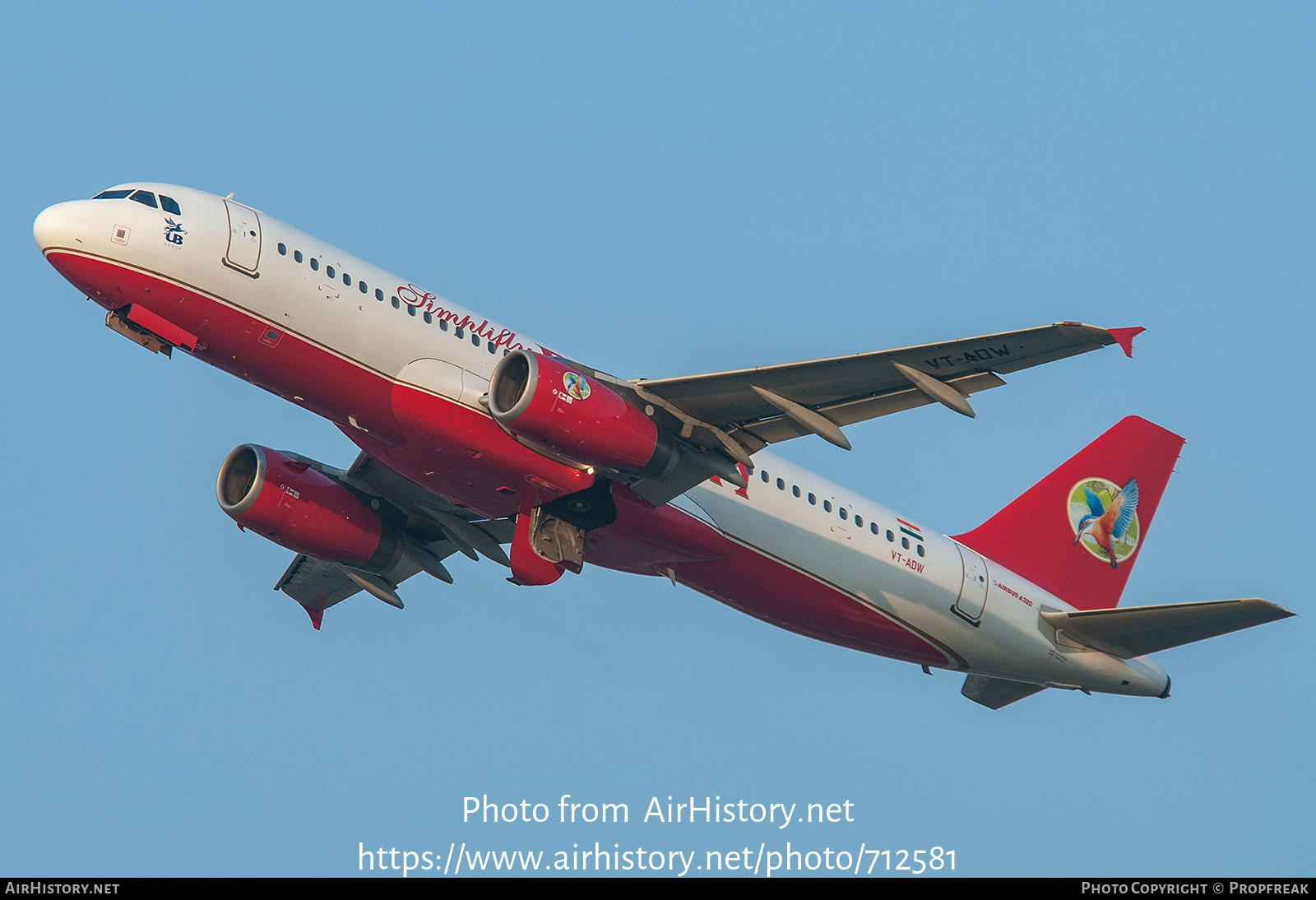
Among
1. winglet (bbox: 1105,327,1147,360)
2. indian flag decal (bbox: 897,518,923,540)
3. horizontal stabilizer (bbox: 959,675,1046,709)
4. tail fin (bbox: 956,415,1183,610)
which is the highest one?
tail fin (bbox: 956,415,1183,610)

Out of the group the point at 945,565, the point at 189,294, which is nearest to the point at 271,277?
the point at 189,294

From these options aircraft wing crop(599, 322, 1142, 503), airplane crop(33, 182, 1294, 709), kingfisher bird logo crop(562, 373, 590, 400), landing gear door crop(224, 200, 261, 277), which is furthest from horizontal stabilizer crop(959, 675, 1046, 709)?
landing gear door crop(224, 200, 261, 277)

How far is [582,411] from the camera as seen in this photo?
86.9 feet

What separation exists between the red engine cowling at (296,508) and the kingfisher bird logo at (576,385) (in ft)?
28.5

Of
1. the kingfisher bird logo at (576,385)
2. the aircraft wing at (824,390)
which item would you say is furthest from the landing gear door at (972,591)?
the kingfisher bird logo at (576,385)

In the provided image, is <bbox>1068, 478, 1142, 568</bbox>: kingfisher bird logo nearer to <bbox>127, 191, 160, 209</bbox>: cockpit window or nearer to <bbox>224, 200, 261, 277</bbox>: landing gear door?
<bbox>224, 200, 261, 277</bbox>: landing gear door

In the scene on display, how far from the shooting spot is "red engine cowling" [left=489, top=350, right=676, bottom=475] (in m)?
26.1

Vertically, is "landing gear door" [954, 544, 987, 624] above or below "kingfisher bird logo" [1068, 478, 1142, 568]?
Answer: below

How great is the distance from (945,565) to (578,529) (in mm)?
9096

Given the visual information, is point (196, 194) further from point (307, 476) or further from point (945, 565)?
point (945, 565)

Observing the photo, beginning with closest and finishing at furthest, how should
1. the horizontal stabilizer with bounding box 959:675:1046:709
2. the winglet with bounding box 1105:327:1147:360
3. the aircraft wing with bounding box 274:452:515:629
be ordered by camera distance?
the winglet with bounding box 1105:327:1147:360 → the aircraft wing with bounding box 274:452:515:629 → the horizontal stabilizer with bounding box 959:675:1046:709

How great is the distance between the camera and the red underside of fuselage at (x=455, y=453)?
26.2 metres

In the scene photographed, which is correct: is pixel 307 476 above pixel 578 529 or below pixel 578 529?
above

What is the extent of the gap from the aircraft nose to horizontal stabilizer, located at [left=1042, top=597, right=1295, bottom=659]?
888 inches
